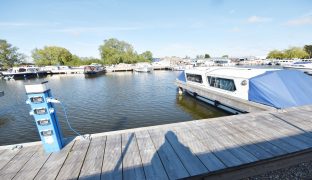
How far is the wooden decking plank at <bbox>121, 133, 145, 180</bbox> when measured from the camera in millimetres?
3247

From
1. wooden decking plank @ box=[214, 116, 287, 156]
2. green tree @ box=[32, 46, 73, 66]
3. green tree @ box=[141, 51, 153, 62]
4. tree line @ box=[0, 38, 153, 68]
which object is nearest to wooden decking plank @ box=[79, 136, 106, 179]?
wooden decking plank @ box=[214, 116, 287, 156]

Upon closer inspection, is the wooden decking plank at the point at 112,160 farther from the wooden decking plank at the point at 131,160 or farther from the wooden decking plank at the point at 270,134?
the wooden decking plank at the point at 270,134

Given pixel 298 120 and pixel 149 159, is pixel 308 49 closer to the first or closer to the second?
pixel 298 120

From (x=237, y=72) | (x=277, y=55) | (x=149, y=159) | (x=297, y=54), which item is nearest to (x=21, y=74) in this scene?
(x=237, y=72)

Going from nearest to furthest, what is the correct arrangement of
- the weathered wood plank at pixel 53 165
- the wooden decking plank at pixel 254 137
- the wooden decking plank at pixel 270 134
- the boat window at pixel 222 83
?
the weathered wood plank at pixel 53 165
the wooden decking plank at pixel 254 137
the wooden decking plank at pixel 270 134
the boat window at pixel 222 83

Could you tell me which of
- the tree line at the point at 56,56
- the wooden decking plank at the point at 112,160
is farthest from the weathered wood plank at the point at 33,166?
the tree line at the point at 56,56

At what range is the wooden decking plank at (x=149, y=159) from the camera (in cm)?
322

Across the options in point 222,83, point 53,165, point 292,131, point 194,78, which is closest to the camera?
point 53,165

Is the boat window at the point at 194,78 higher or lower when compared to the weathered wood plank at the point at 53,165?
higher

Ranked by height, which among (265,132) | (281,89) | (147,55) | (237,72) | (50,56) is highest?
(50,56)

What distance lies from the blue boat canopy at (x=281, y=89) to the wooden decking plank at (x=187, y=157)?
592 centimetres

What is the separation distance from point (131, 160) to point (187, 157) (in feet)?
4.26

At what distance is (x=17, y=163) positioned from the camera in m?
3.79

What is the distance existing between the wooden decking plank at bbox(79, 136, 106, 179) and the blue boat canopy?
782 cm
